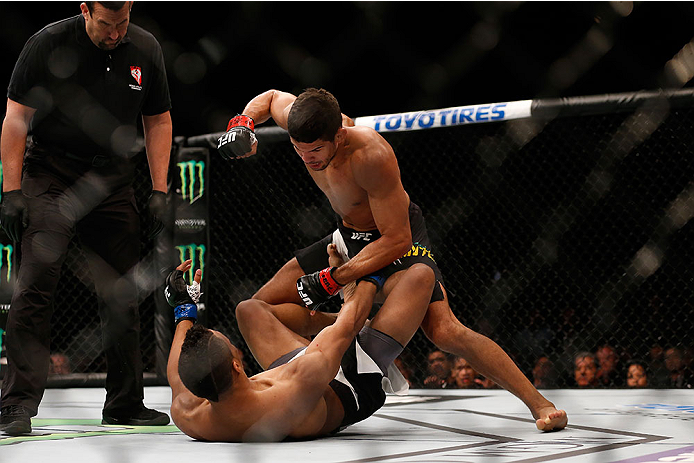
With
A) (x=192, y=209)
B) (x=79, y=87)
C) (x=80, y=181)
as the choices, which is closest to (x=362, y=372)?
(x=80, y=181)

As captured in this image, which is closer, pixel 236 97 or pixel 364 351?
pixel 364 351

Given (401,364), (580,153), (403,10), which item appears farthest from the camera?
(403,10)

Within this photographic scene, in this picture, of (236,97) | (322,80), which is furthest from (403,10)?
(236,97)

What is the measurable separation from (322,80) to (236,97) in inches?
27.4

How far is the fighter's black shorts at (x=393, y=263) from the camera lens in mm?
2090

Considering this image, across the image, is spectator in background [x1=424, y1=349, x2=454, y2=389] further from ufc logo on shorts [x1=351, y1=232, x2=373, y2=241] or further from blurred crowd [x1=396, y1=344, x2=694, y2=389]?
ufc logo on shorts [x1=351, y1=232, x2=373, y2=241]

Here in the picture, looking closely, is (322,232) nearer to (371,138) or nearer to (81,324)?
(81,324)

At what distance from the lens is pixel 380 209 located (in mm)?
2002

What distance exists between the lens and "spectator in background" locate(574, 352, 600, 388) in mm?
3740

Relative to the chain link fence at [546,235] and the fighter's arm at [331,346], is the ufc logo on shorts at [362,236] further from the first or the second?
the chain link fence at [546,235]

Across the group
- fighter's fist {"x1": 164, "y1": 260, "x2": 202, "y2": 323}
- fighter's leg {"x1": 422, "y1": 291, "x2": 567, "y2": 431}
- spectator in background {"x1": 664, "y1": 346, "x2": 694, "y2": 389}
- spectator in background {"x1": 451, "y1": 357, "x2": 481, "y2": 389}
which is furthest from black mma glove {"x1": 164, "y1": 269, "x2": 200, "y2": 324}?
spectator in background {"x1": 664, "y1": 346, "x2": 694, "y2": 389}

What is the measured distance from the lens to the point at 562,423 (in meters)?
1.88

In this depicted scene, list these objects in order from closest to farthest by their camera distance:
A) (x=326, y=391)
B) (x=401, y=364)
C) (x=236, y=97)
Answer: (x=326, y=391)
(x=401, y=364)
(x=236, y=97)

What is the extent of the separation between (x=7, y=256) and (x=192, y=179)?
829 mm
